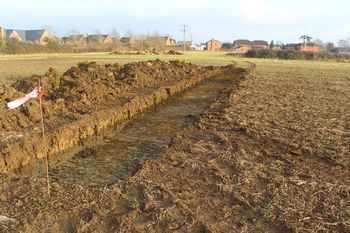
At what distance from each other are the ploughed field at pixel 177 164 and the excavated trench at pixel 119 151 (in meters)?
0.04

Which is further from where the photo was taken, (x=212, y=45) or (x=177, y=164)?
(x=212, y=45)

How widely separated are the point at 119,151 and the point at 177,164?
7.30 ft

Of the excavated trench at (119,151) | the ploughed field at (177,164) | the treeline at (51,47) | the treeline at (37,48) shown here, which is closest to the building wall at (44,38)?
the treeline at (51,47)

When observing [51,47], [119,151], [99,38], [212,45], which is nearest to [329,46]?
[212,45]

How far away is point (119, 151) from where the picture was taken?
915 centimetres

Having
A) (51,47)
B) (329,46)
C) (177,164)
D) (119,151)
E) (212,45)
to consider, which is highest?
(329,46)

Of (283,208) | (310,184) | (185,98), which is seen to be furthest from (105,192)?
(185,98)

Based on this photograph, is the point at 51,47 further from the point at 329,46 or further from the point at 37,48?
the point at 329,46

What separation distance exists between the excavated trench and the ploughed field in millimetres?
36

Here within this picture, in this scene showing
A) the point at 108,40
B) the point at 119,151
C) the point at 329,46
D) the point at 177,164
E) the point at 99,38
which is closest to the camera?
the point at 177,164

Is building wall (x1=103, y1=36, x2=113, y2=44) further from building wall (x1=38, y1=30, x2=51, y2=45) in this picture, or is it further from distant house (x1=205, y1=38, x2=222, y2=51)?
distant house (x1=205, y1=38, x2=222, y2=51)

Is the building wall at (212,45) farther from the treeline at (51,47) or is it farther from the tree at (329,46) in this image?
the treeline at (51,47)

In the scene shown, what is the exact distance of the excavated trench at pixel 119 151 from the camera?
7.57m

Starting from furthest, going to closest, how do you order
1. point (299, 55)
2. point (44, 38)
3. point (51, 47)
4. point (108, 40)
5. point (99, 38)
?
point (99, 38) → point (108, 40) → point (44, 38) → point (51, 47) → point (299, 55)
